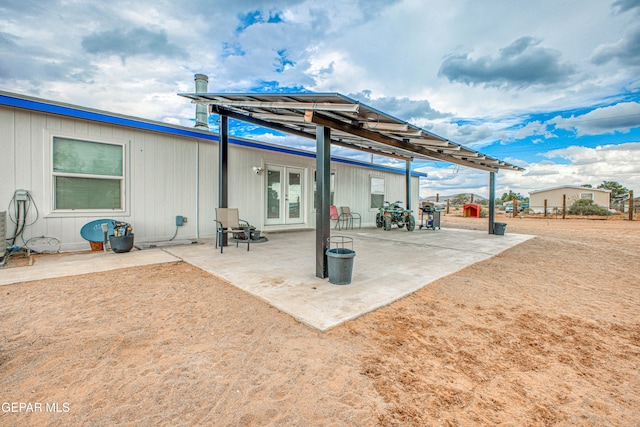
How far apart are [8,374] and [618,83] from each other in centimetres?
1999

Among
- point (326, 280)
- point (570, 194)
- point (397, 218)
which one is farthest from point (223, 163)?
point (570, 194)

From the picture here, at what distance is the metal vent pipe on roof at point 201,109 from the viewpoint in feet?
24.8

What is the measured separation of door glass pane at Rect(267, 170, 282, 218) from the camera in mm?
7734

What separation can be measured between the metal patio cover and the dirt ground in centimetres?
233

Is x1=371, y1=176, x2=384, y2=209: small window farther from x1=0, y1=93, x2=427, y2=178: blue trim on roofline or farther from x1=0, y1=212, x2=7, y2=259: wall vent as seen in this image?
x1=0, y1=212, x2=7, y2=259: wall vent

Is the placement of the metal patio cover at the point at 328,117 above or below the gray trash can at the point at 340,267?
above

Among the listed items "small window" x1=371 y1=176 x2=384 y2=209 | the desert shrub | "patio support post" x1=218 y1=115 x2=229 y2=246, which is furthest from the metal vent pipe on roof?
the desert shrub

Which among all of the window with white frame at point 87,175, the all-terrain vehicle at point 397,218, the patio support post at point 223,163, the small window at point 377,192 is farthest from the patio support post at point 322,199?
the small window at point 377,192

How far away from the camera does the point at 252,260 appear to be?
442 cm

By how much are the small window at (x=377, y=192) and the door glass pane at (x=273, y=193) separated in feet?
15.4

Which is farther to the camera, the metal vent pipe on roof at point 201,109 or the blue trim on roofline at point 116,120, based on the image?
the metal vent pipe on roof at point 201,109

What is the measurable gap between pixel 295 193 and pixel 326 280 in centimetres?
520

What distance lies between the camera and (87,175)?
194 inches

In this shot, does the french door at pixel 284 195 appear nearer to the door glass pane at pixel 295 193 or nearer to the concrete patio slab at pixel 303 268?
the door glass pane at pixel 295 193
